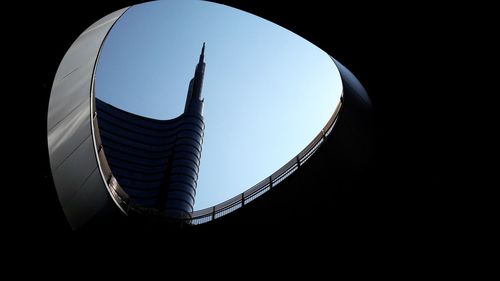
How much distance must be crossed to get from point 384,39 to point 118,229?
29.5 feet

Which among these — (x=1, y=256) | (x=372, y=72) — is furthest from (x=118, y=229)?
(x=372, y=72)

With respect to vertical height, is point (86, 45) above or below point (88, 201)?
above

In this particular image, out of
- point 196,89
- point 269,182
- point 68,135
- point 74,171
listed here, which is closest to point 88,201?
point 74,171

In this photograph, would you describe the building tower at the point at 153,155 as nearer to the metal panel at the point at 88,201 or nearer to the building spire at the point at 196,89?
the building spire at the point at 196,89

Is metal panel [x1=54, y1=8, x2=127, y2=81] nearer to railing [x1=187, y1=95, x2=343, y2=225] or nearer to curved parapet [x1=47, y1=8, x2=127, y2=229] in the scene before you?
curved parapet [x1=47, y1=8, x2=127, y2=229]

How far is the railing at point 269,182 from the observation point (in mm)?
10172

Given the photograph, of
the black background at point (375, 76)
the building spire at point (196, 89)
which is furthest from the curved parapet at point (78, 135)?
the building spire at point (196, 89)

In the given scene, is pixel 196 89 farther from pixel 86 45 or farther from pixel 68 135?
pixel 86 45

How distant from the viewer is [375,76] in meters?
7.15

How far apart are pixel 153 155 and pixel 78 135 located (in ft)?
247

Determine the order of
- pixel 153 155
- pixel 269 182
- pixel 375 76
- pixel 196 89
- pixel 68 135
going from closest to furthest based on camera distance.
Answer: pixel 375 76 < pixel 68 135 < pixel 269 182 < pixel 153 155 < pixel 196 89

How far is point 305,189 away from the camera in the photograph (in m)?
10.4

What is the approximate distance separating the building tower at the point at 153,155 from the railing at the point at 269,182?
202 ft

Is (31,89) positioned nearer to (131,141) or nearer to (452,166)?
(452,166)
